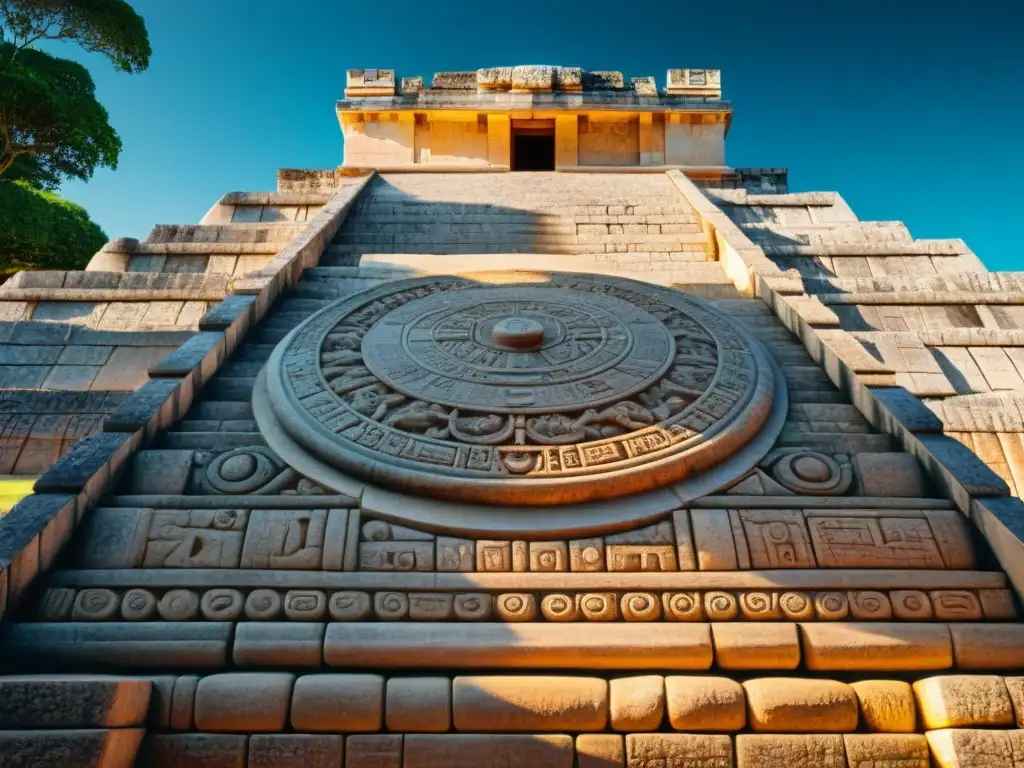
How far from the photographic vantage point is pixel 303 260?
6.93m

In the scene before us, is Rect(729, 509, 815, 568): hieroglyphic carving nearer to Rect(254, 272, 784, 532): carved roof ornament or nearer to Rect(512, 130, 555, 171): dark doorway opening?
→ Rect(254, 272, 784, 532): carved roof ornament

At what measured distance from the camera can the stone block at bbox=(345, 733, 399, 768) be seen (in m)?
2.67

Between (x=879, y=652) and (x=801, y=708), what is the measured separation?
0.50 meters

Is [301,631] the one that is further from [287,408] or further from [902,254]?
[902,254]

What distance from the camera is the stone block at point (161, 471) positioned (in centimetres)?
370

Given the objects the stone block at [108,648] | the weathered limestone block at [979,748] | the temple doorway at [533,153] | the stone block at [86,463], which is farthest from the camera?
the temple doorway at [533,153]

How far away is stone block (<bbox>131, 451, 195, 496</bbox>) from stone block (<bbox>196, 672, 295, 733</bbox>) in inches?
52.5

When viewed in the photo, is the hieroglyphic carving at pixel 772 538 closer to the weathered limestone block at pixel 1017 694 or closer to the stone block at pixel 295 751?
the weathered limestone block at pixel 1017 694

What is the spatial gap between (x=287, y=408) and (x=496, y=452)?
1462 mm

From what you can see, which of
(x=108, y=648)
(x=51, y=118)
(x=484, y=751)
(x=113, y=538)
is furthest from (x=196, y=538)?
(x=51, y=118)

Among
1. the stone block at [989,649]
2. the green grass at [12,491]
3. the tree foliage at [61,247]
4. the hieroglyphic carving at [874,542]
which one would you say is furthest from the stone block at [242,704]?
the tree foliage at [61,247]

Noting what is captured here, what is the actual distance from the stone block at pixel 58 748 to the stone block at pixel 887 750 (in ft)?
10.1

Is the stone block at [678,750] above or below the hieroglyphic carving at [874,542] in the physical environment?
below

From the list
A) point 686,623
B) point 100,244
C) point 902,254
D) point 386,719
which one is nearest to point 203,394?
point 386,719
